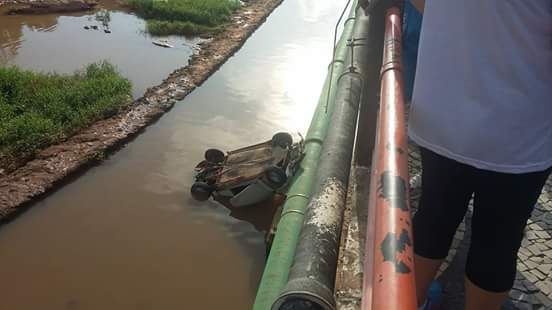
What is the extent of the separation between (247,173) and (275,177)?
1.37 feet

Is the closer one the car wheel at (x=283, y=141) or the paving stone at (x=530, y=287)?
the paving stone at (x=530, y=287)

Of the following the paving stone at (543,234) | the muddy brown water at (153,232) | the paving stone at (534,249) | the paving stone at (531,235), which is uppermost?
the paving stone at (543,234)

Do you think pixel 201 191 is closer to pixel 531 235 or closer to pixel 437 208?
pixel 531 235

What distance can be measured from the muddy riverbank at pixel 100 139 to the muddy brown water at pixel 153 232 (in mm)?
150

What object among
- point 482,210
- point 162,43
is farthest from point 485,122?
point 162,43

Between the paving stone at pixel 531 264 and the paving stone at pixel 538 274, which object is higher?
the paving stone at pixel 531 264

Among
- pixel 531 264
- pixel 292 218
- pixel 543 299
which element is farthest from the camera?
pixel 292 218

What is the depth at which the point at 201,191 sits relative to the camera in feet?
17.0

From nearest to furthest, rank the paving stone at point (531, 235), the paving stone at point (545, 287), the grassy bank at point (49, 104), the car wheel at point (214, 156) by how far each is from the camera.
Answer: the paving stone at point (545, 287) < the paving stone at point (531, 235) < the car wheel at point (214, 156) < the grassy bank at point (49, 104)

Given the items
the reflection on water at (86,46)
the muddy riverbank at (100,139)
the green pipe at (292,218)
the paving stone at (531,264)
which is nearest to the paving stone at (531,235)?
the paving stone at (531,264)

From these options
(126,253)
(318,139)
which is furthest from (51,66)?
(318,139)

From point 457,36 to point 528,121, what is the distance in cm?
32

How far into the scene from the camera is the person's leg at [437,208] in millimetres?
1593

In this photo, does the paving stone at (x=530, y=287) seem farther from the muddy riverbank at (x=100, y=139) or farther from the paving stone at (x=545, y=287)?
the muddy riverbank at (x=100, y=139)
